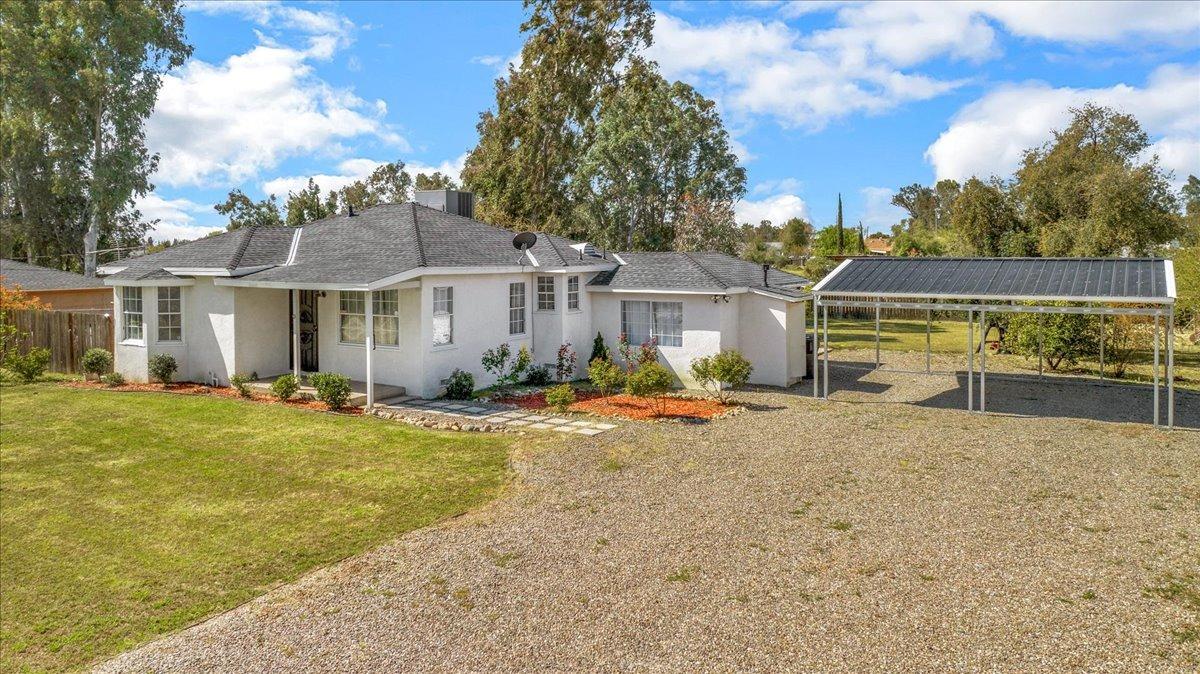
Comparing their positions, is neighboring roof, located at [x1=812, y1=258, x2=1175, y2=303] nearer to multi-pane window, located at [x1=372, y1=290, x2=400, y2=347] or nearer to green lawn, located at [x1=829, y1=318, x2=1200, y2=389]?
green lawn, located at [x1=829, y1=318, x2=1200, y2=389]

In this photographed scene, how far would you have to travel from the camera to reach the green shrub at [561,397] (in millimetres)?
14914

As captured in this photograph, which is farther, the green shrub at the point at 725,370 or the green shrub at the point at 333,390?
the green shrub at the point at 725,370

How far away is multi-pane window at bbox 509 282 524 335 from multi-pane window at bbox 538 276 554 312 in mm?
595

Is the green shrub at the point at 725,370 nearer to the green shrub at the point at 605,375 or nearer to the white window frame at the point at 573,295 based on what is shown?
the green shrub at the point at 605,375

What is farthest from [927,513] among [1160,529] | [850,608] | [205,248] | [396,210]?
[205,248]

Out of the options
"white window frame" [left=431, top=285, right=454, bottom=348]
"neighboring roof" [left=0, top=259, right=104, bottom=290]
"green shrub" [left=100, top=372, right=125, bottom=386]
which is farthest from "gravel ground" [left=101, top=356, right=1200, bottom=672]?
"neighboring roof" [left=0, top=259, right=104, bottom=290]

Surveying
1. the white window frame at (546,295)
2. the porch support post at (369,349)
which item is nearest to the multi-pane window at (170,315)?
the porch support post at (369,349)

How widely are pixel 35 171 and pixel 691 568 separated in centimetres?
4857

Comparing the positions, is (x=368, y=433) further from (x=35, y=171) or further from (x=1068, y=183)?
(x=35, y=171)

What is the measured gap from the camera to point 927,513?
9023mm

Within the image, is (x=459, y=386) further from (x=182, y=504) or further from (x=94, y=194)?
(x=94, y=194)

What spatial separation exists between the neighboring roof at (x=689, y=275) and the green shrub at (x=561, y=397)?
15.9 feet

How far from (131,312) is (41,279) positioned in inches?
469

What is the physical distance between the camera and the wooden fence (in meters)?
19.9
